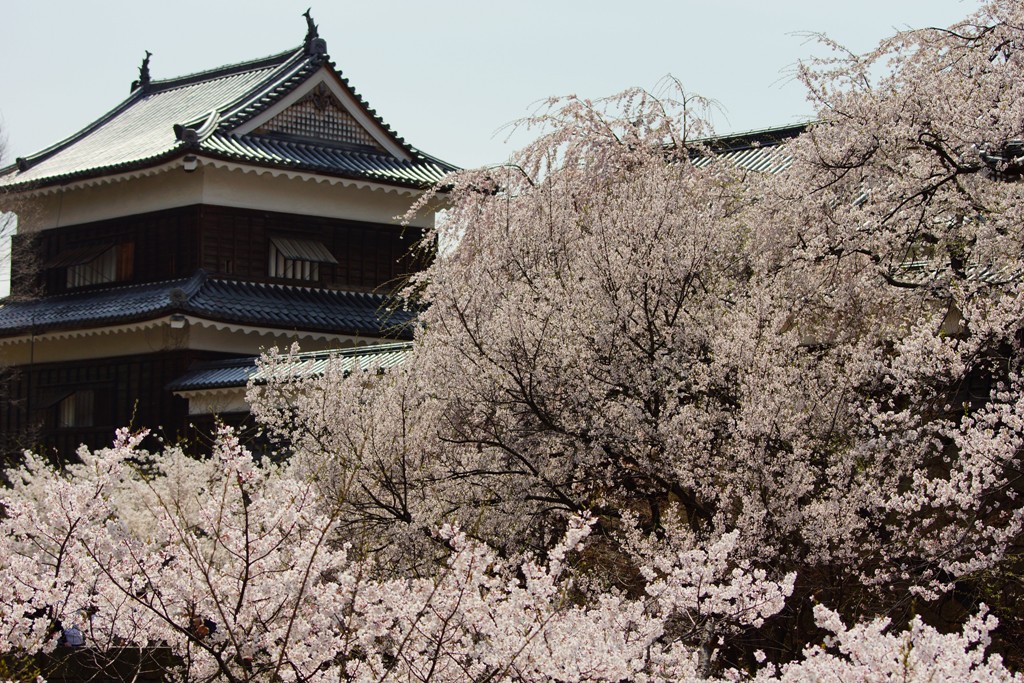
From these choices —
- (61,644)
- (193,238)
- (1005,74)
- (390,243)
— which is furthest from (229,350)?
(1005,74)

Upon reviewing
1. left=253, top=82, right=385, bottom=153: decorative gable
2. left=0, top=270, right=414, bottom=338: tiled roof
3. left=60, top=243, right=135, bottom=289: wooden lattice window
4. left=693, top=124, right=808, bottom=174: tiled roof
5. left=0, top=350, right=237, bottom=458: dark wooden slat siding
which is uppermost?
left=253, top=82, right=385, bottom=153: decorative gable

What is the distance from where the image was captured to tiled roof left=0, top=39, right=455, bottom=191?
67.3 ft

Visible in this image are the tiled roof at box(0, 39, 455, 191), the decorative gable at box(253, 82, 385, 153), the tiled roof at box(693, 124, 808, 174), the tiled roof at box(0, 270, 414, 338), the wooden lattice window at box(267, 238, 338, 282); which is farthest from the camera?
the decorative gable at box(253, 82, 385, 153)

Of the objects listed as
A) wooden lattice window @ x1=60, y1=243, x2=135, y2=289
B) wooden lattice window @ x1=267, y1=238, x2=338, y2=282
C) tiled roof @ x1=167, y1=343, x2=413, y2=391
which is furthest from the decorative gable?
tiled roof @ x1=167, y1=343, x2=413, y2=391

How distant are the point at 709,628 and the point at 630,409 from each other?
95.8 inches

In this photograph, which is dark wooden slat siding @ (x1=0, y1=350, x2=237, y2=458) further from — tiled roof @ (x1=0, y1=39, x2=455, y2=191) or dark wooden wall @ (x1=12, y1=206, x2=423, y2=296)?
tiled roof @ (x1=0, y1=39, x2=455, y2=191)

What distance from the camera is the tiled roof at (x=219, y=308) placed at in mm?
19031

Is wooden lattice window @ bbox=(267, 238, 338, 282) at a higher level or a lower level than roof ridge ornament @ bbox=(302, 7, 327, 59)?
lower

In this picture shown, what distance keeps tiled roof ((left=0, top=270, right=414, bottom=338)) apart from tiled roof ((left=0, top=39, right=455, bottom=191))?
195 cm

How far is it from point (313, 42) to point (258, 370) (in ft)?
27.7

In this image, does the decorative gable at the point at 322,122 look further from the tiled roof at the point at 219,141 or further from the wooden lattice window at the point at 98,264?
the wooden lattice window at the point at 98,264

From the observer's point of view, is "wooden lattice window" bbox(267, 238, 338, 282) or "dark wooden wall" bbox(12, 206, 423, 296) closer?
"dark wooden wall" bbox(12, 206, 423, 296)

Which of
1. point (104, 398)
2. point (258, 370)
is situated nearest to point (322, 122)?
point (104, 398)

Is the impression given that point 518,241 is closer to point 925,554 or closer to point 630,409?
point 630,409
